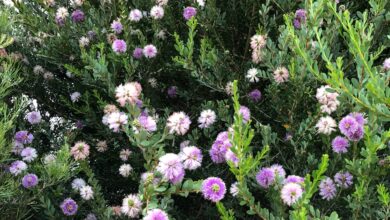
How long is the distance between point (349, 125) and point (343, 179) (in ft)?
0.81

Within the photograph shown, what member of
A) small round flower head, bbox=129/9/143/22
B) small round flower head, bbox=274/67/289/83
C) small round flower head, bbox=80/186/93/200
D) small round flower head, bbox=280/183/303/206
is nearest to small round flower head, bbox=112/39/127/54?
small round flower head, bbox=129/9/143/22

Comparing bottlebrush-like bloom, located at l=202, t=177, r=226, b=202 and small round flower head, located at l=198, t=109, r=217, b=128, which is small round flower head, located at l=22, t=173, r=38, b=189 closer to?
small round flower head, located at l=198, t=109, r=217, b=128

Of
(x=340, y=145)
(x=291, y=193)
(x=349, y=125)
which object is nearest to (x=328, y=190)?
(x=340, y=145)

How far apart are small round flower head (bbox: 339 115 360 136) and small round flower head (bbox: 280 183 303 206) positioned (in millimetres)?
366

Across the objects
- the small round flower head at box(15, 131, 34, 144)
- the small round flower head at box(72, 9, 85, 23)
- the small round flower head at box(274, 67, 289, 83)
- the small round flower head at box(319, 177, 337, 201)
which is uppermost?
the small round flower head at box(72, 9, 85, 23)

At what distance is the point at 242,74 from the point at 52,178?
1244 millimetres

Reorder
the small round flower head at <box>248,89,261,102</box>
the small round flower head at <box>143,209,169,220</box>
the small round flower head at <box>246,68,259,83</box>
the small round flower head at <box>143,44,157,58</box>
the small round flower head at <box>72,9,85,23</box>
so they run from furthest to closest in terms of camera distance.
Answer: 1. the small round flower head at <box>72,9,85,23</box>
2. the small round flower head at <box>143,44,157,58</box>
3. the small round flower head at <box>248,89,261,102</box>
4. the small round flower head at <box>246,68,259,83</box>
5. the small round flower head at <box>143,209,169,220</box>

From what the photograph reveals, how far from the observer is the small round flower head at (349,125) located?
2.04 m

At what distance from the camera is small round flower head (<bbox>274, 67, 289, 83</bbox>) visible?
252 cm

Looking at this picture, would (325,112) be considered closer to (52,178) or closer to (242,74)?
(242,74)

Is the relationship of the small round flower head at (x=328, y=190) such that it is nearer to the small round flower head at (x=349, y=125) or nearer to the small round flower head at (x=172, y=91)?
the small round flower head at (x=349, y=125)

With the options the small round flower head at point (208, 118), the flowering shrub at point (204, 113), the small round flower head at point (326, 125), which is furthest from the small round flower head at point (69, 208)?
the small round flower head at point (326, 125)

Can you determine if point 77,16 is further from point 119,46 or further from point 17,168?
A: point 17,168

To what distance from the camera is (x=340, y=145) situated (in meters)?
2.20
